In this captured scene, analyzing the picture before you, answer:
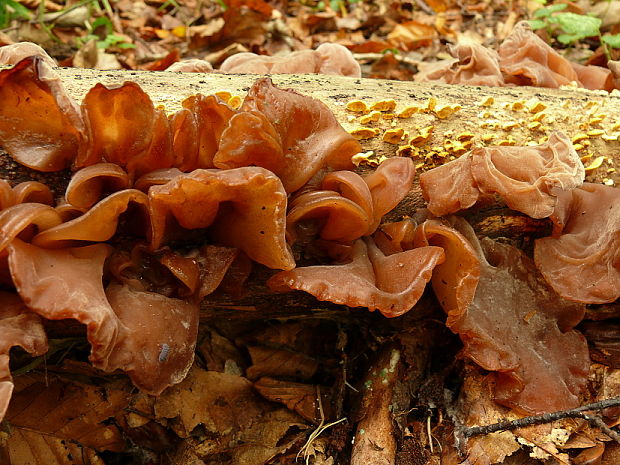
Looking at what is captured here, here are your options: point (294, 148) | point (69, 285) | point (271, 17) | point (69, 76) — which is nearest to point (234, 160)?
point (294, 148)

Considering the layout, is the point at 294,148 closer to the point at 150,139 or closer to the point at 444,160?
the point at 150,139

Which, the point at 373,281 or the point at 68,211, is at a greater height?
the point at 68,211

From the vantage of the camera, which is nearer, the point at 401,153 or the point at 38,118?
the point at 38,118

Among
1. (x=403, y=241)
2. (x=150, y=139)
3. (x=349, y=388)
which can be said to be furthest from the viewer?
(x=349, y=388)

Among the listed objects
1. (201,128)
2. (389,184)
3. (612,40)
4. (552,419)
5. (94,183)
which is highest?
(201,128)

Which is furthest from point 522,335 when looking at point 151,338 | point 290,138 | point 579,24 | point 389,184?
point 579,24

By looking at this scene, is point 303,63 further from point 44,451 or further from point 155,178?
point 44,451

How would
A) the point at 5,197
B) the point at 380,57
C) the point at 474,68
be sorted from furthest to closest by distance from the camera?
the point at 380,57 < the point at 474,68 < the point at 5,197
